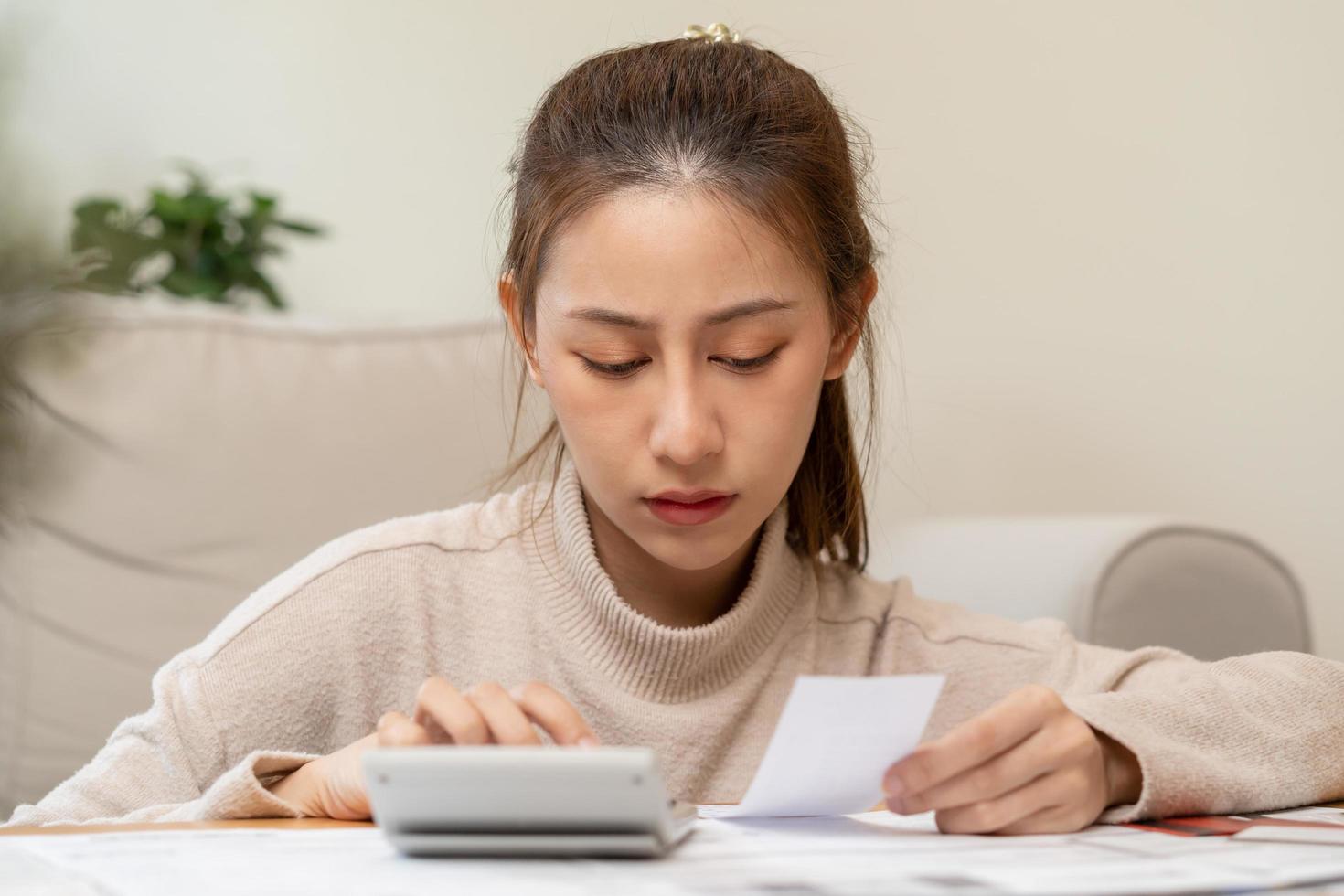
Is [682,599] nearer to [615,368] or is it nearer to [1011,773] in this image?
[615,368]

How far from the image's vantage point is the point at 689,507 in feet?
3.01

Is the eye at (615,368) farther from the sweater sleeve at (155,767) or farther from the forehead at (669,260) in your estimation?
the sweater sleeve at (155,767)

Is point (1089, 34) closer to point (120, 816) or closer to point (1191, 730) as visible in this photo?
point (1191, 730)

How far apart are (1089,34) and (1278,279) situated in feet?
1.46

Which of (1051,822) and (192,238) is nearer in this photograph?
(1051,822)

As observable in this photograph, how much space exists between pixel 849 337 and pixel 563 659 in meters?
0.34

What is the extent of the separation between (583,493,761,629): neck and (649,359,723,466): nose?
0.24 metres

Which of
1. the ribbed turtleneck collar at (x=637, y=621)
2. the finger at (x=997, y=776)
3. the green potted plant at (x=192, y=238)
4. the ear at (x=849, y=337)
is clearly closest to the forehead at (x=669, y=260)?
the ear at (x=849, y=337)

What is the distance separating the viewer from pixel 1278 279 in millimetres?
1873

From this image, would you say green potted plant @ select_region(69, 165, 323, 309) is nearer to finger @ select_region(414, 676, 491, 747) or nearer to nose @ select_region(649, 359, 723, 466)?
nose @ select_region(649, 359, 723, 466)

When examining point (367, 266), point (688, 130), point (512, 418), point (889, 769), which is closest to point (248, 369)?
point (512, 418)

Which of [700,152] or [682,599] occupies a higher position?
[700,152]

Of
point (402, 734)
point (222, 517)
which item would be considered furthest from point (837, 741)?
point (222, 517)

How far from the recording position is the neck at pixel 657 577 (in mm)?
1098
